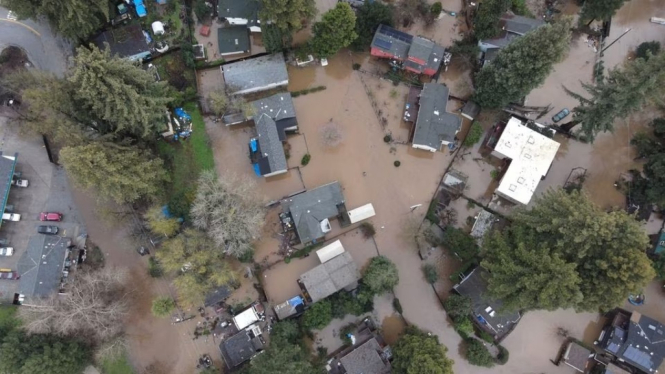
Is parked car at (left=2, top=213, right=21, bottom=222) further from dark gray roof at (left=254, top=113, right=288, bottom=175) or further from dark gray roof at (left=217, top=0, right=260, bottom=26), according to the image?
dark gray roof at (left=217, top=0, right=260, bottom=26)

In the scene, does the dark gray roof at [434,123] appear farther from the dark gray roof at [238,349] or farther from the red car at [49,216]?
the red car at [49,216]

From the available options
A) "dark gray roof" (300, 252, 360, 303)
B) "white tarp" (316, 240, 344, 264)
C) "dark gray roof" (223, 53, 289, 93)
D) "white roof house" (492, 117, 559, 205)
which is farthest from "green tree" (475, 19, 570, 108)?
"dark gray roof" (300, 252, 360, 303)

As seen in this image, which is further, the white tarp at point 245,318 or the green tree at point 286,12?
the white tarp at point 245,318

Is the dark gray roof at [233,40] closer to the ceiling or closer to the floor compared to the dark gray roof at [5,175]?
closer to the ceiling

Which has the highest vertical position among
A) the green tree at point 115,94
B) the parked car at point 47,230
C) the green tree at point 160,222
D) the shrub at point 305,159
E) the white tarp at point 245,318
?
the green tree at point 115,94

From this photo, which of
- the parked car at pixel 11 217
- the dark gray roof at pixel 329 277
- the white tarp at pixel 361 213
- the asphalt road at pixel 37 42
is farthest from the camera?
the asphalt road at pixel 37 42

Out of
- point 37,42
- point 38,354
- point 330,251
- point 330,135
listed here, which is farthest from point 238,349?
point 37,42

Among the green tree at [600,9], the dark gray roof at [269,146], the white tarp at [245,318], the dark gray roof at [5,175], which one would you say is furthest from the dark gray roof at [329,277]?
the green tree at [600,9]
